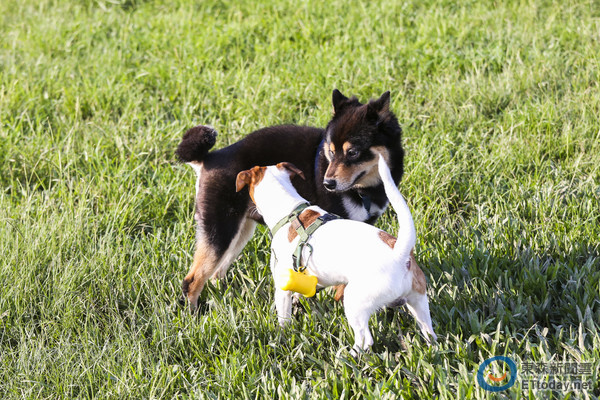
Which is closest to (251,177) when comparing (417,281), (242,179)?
(242,179)

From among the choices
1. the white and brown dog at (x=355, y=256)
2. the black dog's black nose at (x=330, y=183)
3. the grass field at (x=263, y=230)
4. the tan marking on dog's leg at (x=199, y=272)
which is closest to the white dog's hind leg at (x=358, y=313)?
the white and brown dog at (x=355, y=256)

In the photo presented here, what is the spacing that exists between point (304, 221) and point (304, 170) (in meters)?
0.77

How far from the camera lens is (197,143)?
3.84m

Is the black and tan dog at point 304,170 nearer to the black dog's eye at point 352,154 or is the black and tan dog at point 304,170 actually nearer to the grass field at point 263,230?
the black dog's eye at point 352,154

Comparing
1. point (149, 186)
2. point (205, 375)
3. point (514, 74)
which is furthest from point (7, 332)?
point (514, 74)

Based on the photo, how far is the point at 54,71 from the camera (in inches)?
254

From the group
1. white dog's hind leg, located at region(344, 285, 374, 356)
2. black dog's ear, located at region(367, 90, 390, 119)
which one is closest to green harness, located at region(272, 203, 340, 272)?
white dog's hind leg, located at region(344, 285, 374, 356)

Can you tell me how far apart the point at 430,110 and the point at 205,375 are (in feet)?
11.1

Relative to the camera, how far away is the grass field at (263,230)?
125 inches

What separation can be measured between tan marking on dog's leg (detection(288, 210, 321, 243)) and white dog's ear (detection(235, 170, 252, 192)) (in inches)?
15.9

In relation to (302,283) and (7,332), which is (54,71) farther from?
(302,283)

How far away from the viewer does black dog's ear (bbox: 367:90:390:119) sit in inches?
149

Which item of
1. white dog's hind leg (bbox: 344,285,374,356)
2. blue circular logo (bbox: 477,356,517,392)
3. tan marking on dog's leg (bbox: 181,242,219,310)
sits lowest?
tan marking on dog's leg (bbox: 181,242,219,310)

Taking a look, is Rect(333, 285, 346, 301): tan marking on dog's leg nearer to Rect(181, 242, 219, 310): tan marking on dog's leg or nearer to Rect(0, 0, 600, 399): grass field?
Rect(0, 0, 600, 399): grass field
